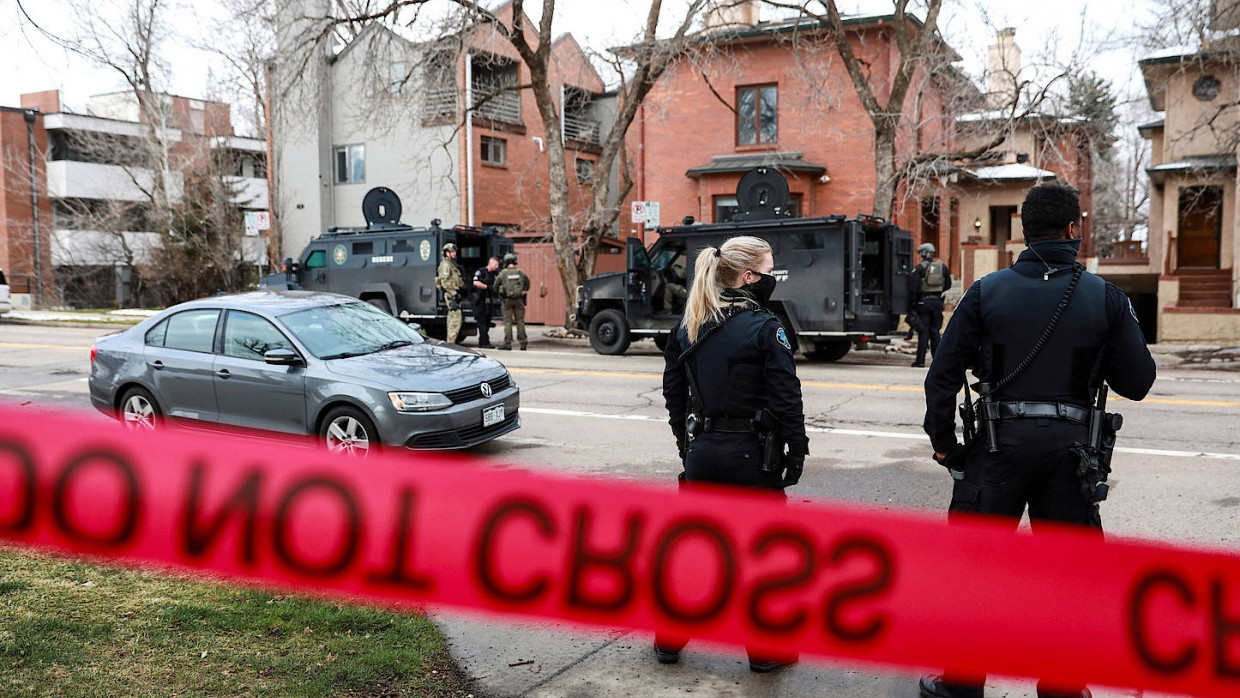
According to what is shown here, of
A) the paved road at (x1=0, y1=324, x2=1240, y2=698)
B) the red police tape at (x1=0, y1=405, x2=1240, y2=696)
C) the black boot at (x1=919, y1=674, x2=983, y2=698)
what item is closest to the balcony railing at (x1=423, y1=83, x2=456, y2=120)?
the paved road at (x1=0, y1=324, x2=1240, y2=698)

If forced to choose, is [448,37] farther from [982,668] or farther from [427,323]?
[982,668]

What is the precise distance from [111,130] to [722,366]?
45.3 m

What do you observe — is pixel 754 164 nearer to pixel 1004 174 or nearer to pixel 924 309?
pixel 1004 174

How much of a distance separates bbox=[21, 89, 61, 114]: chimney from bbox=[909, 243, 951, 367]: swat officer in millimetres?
44936

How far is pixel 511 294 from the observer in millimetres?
18281

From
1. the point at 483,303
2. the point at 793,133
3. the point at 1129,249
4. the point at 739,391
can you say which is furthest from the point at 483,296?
the point at 1129,249

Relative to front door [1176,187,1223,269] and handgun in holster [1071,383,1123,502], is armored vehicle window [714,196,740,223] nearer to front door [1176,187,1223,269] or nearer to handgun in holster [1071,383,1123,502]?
front door [1176,187,1223,269]

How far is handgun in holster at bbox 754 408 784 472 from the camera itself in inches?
154

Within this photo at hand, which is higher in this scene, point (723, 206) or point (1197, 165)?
point (1197, 165)

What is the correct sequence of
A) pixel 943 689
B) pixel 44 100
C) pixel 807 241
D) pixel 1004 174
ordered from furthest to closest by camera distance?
pixel 44 100 < pixel 1004 174 < pixel 807 241 < pixel 943 689

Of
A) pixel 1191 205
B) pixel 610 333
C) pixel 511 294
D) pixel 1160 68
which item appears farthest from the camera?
pixel 1160 68

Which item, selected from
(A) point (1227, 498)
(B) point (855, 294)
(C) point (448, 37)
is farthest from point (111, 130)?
(A) point (1227, 498)

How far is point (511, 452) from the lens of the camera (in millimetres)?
8938

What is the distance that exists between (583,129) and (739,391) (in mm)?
33357
